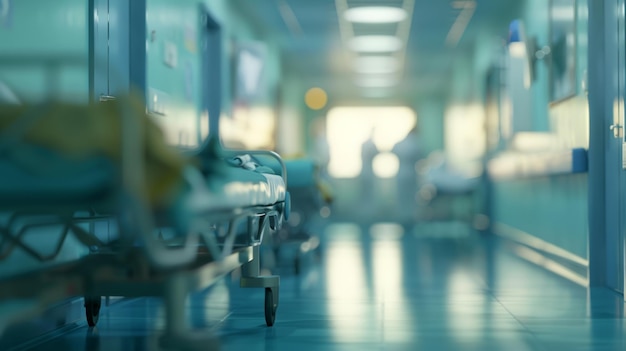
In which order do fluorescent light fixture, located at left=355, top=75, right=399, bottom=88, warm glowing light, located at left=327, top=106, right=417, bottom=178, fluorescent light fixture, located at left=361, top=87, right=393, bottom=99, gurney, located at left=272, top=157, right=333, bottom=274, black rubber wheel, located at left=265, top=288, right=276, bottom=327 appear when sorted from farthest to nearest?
1. warm glowing light, located at left=327, top=106, right=417, bottom=178
2. fluorescent light fixture, located at left=361, top=87, right=393, bottom=99
3. fluorescent light fixture, located at left=355, top=75, right=399, bottom=88
4. gurney, located at left=272, top=157, right=333, bottom=274
5. black rubber wheel, located at left=265, top=288, right=276, bottom=327

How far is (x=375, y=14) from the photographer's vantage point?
36.1 ft

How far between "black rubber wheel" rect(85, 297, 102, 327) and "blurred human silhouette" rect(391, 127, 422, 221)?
11374 mm

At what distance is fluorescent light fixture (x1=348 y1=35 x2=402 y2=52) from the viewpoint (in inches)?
514

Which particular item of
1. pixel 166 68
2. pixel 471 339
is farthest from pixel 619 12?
pixel 166 68

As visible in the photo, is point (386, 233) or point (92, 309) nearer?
point (92, 309)

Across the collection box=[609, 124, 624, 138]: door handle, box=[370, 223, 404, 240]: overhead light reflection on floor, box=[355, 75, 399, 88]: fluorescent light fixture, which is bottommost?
box=[370, 223, 404, 240]: overhead light reflection on floor

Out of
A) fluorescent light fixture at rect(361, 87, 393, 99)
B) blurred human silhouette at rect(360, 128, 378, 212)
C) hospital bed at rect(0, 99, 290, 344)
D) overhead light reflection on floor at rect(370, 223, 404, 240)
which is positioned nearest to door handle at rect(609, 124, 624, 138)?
hospital bed at rect(0, 99, 290, 344)

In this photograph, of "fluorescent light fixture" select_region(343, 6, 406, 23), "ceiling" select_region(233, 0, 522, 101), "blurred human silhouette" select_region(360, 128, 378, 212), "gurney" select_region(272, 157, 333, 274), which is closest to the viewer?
"gurney" select_region(272, 157, 333, 274)

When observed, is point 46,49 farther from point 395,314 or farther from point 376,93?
point 376,93

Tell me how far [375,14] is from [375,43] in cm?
258

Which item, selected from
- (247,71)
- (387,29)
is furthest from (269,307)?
(387,29)

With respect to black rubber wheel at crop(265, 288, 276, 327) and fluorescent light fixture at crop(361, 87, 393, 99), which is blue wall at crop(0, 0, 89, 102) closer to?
black rubber wheel at crop(265, 288, 276, 327)

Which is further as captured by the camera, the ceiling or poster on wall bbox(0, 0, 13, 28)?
the ceiling

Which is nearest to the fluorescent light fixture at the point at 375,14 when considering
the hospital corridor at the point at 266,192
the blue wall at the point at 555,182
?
the hospital corridor at the point at 266,192
